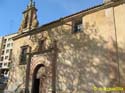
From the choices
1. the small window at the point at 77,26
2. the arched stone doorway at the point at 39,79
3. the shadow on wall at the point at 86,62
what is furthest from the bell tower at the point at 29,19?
the small window at the point at 77,26

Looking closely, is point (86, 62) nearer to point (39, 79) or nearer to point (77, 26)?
point (77, 26)

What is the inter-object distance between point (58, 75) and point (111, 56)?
15.6ft

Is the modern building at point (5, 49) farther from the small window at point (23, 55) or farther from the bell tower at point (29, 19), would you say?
the small window at point (23, 55)

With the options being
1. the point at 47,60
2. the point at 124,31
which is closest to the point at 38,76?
the point at 47,60

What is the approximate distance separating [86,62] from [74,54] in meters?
1.35

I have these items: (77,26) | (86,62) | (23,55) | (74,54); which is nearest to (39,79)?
(23,55)

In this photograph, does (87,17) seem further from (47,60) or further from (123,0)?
(47,60)

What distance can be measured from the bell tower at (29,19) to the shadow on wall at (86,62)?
216 inches

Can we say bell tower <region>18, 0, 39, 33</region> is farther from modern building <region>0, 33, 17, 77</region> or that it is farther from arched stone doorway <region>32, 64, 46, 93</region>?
modern building <region>0, 33, 17, 77</region>

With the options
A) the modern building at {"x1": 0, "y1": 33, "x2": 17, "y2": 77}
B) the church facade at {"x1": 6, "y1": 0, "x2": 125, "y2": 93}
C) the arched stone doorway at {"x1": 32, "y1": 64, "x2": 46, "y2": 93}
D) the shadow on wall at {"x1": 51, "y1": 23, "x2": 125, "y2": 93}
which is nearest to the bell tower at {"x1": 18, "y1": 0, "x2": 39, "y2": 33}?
the church facade at {"x1": 6, "y1": 0, "x2": 125, "y2": 93}

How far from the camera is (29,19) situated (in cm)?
2203

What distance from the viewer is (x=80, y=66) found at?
14.8 meters

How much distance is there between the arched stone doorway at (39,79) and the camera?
1744cm

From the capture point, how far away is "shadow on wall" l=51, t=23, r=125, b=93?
13.1 metres
